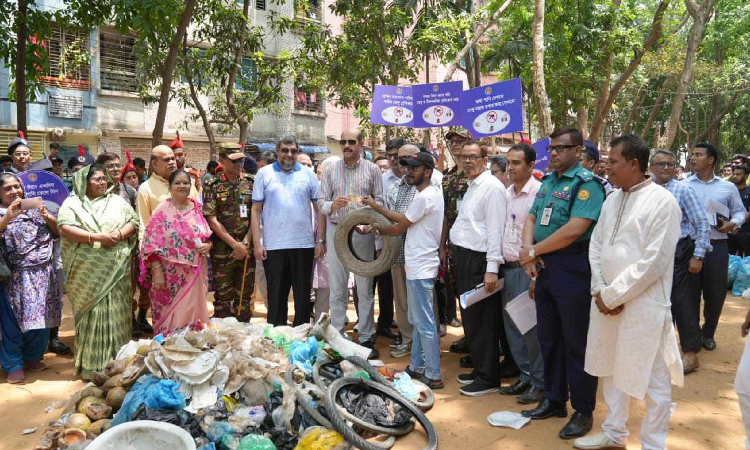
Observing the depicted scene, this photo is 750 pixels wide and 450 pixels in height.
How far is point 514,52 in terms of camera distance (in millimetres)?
18250

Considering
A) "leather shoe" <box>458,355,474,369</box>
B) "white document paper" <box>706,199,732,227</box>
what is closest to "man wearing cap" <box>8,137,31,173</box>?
"leather shoe" <box>458,355,474,369</box>

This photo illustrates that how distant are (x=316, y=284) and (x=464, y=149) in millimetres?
2413

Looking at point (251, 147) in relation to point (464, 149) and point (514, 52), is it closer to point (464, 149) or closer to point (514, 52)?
point (464, 149)

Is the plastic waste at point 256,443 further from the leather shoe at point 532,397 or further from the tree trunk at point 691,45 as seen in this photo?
the tree trunk at point 691,45

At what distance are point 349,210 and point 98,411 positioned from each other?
9.01 feet

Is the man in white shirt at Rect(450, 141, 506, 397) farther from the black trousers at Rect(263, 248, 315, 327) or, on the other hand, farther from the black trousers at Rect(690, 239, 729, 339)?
the black trousers at Rect(690, 239, 729, 339)

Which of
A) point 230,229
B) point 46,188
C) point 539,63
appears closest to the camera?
point 46,188

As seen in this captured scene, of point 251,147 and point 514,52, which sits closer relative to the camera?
point 251,147

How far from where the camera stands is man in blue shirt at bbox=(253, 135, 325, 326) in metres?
5.59

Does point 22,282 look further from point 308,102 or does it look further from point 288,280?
point 308,102

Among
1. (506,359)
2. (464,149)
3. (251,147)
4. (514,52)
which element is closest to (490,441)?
(506,359)

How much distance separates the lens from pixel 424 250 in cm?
464

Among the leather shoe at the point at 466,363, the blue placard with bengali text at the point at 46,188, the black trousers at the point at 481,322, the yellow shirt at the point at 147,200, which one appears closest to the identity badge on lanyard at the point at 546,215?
the black trousers at the point at 481,322

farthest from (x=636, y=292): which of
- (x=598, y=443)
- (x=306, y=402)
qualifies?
(x=306, y=402)
